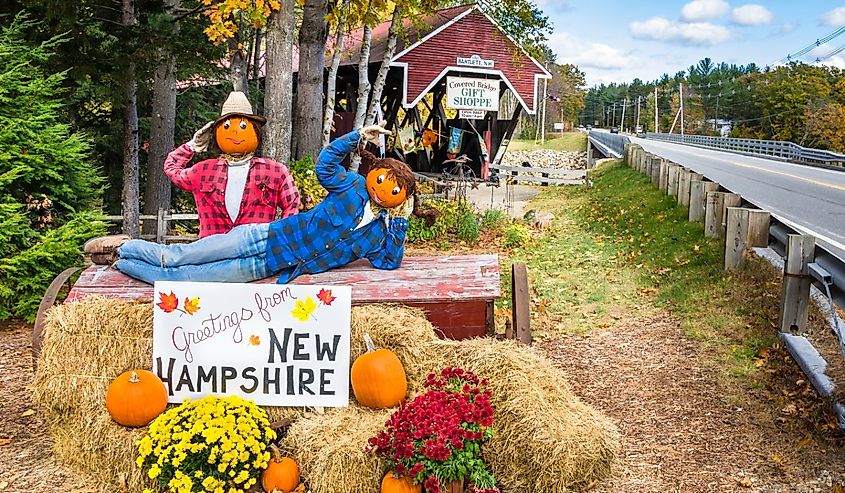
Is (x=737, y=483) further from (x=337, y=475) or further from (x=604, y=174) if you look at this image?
(x=604, y=174)

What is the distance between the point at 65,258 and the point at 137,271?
10.2 feet

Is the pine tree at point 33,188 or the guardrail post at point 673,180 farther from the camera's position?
the guardrail post at point 673,180

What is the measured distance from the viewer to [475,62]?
21938 millimetres

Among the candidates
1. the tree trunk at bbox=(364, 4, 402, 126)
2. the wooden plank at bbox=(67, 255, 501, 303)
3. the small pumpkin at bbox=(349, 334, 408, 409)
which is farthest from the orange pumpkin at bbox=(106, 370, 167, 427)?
the tree trunk at bbox=(364, 4, 402, 126)

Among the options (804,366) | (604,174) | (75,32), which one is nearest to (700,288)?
(804,366)

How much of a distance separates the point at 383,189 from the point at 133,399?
6.67 feet

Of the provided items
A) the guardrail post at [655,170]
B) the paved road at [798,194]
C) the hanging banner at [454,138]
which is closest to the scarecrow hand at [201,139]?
the paved road at [798,194]

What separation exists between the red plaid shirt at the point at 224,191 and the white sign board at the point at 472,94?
1680 centimetres

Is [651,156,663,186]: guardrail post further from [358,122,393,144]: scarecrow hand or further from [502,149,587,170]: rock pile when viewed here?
[502,149,587,170]: rock pile

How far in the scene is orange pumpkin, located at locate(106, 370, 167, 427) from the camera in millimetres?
4227

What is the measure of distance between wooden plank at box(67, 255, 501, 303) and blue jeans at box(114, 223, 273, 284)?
4.0 inches

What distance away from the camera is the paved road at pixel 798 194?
11820 mm

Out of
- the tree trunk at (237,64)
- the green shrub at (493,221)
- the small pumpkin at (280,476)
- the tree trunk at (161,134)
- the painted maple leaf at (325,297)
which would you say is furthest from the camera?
the tree trunk at (237,64)

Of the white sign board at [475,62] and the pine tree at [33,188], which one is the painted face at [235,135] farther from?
the white sign board at [475,62]
